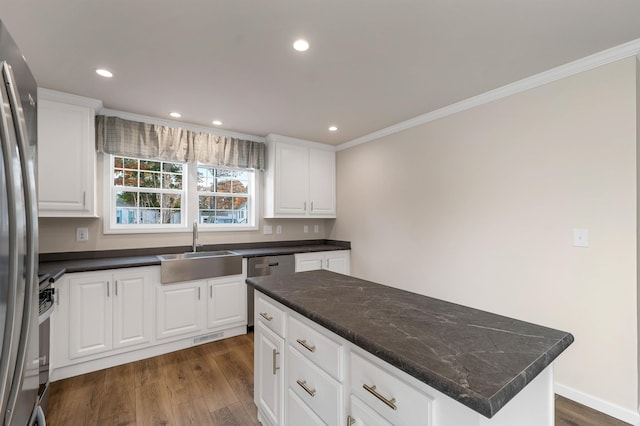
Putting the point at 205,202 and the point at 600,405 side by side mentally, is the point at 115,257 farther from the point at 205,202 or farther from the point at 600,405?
the point at 600,405

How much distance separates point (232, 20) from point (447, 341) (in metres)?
1.87

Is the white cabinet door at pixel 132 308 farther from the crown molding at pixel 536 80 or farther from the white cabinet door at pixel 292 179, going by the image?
the crown molding at pixel 536 80

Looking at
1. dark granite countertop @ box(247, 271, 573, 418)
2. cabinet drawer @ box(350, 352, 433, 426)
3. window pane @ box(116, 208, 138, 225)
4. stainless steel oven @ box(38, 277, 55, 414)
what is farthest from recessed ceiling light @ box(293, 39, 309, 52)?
window pane @ box(116, 208, 138, 225)

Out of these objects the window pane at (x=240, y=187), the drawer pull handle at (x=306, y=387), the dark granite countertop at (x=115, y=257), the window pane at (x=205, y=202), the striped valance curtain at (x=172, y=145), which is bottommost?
the drawer pull handle at (x=306, y=387)

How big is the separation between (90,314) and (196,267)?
2.90 feet

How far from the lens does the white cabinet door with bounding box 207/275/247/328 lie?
298cm

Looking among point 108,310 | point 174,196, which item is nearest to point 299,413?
point 108,310

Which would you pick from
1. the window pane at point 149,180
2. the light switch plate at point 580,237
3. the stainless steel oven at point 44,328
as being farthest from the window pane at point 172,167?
the light switch plate at point 580,237

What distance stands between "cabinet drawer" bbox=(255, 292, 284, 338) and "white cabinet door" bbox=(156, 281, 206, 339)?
1.38 m

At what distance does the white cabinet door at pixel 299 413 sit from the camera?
127cm

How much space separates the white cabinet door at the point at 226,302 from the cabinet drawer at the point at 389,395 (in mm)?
2287

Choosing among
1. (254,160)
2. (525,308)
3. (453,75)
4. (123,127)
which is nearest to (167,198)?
(123,127)

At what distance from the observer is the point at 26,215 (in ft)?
2.57

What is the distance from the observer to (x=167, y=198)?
132 inches
